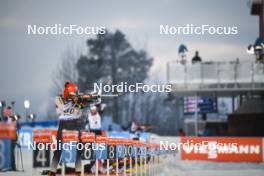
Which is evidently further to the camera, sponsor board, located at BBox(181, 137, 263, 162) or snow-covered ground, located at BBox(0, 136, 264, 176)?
sponsor board, located at BBox(181, 137, 263, 162)

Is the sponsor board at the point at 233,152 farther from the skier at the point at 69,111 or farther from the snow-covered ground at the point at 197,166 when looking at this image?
the skier at the point at 69,111

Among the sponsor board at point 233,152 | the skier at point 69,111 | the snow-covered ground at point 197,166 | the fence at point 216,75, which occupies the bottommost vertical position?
the snow-covered ground at point 197,166

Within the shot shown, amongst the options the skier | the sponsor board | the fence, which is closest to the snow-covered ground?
the sponsor board

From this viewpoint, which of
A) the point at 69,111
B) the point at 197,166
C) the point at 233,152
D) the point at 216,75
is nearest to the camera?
the point at 69,111

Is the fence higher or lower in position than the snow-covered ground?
higher

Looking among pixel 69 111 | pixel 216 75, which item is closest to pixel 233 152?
pixel 216 75

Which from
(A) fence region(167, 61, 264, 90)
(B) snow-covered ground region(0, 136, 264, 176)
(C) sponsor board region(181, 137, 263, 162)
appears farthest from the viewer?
(A) fence region(167, 61, 264, 90)

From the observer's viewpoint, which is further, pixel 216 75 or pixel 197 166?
pixel 216 75

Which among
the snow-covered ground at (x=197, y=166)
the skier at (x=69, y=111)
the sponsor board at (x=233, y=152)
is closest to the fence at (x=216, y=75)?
the sponsor board at (x=233, y=152)

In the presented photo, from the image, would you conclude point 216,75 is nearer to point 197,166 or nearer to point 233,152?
point 233,152

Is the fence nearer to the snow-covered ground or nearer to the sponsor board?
the sponsor board

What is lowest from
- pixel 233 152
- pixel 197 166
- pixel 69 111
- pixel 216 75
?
pixel 197 166

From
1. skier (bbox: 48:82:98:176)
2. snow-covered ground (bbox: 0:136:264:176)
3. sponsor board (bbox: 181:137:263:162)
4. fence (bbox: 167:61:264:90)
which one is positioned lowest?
snow-covered ground (bbox: 0:136:264:176)

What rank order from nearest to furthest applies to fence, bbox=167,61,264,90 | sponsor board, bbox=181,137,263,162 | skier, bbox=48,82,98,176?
skier, bbox=48,82,98,176 → sponsor board, bbox=181,137,263,162 → fence, bbox=167,61,264,90
